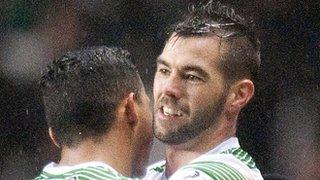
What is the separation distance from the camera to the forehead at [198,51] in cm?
116

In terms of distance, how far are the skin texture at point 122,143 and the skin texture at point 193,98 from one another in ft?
0.59

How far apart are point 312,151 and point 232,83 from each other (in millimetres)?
186

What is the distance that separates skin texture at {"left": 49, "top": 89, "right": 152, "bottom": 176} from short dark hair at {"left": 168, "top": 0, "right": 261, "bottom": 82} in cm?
24

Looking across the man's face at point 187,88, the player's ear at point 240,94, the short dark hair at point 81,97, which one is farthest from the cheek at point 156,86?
the short dark hair at point 81,97

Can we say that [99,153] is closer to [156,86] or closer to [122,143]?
[122,143]

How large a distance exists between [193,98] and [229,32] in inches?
4.8

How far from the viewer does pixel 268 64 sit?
1.21 metres

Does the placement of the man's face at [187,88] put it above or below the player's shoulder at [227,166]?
above

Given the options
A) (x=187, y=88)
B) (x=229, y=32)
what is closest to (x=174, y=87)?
(x=187, y=88)

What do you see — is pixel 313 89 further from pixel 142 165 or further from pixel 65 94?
pixel 65 94

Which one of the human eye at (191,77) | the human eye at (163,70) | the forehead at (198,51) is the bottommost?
the human eye at (191,77)

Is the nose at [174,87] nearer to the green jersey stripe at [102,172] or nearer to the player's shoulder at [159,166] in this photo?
the player's shoulder at [159,166]

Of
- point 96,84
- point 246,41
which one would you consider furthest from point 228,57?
point 96,84

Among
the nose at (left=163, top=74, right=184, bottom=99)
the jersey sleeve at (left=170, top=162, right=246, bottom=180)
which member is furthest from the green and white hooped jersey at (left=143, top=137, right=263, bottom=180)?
the nose at (left=163, top=74, right=184, bottom=99)
